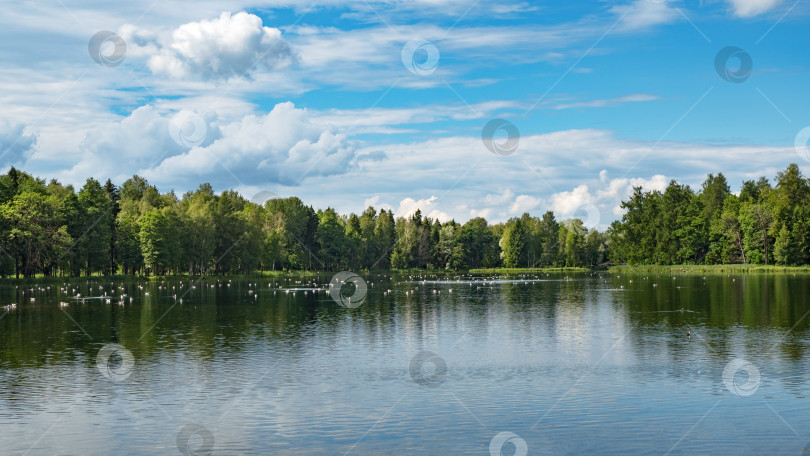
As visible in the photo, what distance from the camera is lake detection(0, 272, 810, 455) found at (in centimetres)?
2445

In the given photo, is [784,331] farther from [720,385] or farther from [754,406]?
[754,406]

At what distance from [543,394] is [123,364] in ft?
79.4

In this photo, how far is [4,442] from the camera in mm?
24297

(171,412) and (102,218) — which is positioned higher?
(102,218)

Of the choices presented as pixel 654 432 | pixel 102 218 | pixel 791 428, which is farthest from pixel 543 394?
pixel 102 218

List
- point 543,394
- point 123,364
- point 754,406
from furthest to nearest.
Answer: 1. point 123,364
2. point 543,394
3. point 754,406

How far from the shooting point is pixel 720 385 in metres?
32.7

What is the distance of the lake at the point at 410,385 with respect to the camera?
24.5 m

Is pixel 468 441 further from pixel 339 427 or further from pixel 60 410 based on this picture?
pixel 60 410

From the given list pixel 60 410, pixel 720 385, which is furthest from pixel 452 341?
pixel 60 410

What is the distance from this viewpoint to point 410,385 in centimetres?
3378

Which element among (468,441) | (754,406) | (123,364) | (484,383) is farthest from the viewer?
(123,364)

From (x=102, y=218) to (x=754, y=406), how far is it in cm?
13312

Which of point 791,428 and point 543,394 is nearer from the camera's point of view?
point 791,428
